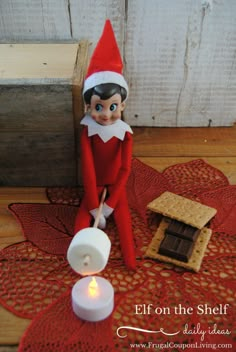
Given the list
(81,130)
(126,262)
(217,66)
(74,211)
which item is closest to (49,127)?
(81,130)

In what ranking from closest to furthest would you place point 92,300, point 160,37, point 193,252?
point 92,300
point 193,252
point 160,37

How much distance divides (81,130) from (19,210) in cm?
19

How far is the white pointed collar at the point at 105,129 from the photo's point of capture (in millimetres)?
672

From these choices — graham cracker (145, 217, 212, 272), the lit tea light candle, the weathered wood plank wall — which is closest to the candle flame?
the lit tea light candle

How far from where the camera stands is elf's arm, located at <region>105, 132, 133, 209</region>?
0.70 m

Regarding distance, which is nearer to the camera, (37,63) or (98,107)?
(98,107)

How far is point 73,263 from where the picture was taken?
52 centimetres

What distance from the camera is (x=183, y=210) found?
2.24ft

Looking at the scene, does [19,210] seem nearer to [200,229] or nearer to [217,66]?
[200,229]

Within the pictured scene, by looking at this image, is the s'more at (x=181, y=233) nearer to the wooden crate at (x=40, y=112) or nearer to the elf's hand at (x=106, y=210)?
the elf's hand at (x=106, y=210)

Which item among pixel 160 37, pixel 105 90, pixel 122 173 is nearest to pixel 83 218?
pixel 122 173

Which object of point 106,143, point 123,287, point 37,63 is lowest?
point 123,287

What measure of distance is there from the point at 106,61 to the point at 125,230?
11.2 inches

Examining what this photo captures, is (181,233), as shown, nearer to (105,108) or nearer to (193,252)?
(193,252)
